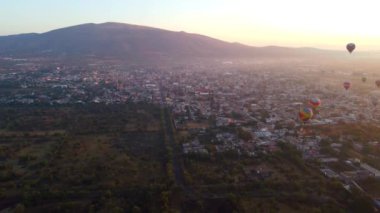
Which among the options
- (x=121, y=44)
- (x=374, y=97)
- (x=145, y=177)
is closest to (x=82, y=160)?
(x=145, y=177)

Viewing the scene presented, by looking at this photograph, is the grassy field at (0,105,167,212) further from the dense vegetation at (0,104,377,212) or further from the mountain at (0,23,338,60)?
the mountain at (0,23,338,60)

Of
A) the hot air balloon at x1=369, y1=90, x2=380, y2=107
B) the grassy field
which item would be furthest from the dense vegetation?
the hot air balloon at x1=369, y1=90, x2=380, y2=107

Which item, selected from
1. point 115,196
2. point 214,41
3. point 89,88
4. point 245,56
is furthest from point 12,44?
point 115,196

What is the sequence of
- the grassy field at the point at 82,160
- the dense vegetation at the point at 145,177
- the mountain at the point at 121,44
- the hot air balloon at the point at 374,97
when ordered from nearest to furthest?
1. the dense vegetation at the point at 145,177
2. the grassy field at the point at 82,160
3. the hot air balloon at the point at 374,97
4. the mountain at the point at 121,44

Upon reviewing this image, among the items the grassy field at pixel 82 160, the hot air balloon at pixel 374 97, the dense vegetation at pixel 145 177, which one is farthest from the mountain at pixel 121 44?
the dense vegetation at pixel 145 177

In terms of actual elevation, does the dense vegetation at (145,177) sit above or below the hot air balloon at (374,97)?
below

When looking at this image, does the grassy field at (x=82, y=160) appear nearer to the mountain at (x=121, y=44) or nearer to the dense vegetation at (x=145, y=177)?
the dense vegetation at (x=145, y=177)

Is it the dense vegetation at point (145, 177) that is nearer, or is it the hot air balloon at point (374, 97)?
the dense vegetation at point (145, 177)

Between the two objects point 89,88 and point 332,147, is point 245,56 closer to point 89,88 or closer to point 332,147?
point 89,88

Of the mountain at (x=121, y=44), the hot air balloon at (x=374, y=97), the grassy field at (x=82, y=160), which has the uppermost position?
the mountain at (x=121, y=44)

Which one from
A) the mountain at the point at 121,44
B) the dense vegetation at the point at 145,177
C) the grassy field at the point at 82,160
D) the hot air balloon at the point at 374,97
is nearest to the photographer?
the dense vegetation at the point at 145,177

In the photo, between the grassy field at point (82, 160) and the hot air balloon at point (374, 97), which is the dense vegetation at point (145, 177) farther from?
the hot air balloon at point (374, 97)
